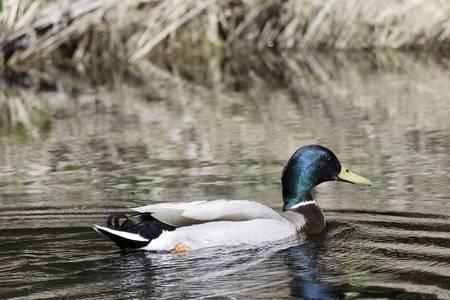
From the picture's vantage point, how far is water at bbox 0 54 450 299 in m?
6.93

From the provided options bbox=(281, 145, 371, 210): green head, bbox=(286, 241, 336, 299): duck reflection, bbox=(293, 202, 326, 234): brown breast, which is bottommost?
bbox=(286, 241, 336, 299): duck reflection

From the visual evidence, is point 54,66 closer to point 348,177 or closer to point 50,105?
point 50,105

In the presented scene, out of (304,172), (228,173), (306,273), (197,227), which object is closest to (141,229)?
(197,227)

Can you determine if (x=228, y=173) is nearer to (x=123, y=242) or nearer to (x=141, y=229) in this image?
(x=141, y=229)

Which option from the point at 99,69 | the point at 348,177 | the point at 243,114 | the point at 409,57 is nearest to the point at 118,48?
the point at 99,69

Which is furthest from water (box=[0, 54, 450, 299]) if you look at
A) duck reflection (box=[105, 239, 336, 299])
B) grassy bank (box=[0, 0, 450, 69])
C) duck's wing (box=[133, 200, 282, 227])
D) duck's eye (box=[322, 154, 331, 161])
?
grassy bank (box=[0, 0, 450, 69])

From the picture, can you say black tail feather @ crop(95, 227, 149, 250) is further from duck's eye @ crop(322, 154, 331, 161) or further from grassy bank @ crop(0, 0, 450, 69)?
grassy bank @ crop(0, 0, 450, 69)

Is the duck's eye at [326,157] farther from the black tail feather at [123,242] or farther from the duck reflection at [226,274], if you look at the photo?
the black tail feather at [123,242]

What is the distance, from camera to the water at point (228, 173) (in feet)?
22.7

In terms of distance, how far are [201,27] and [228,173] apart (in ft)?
42.9

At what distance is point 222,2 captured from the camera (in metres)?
22.9

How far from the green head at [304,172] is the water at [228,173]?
0.29 meters

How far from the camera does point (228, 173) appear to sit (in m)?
10.9

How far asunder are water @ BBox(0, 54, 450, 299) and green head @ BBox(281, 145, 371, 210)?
29cm
